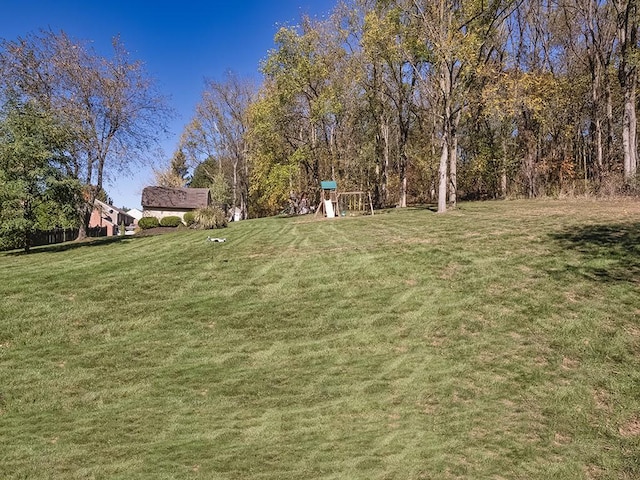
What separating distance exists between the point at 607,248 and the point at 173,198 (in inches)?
1883

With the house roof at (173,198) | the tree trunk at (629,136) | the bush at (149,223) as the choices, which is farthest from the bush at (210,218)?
the house roof at (173,198)

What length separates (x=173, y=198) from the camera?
4969 cm

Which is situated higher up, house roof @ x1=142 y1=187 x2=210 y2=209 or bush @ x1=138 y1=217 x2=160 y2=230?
house roof @ x1=142 y1=187 x2=210 y2=209

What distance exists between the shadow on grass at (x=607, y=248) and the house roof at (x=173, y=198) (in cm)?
4489

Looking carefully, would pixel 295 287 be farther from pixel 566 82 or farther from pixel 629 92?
pixel 566 82

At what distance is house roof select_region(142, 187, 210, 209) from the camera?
1960 inches

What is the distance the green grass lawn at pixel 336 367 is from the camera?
11.9ft

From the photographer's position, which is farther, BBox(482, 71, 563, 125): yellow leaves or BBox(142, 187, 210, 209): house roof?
BBox(142, 187, 210, 209): house roof

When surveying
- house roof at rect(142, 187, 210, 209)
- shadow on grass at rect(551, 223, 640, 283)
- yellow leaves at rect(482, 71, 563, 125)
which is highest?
yellow leaves at rect(482, 71, 563, 125)

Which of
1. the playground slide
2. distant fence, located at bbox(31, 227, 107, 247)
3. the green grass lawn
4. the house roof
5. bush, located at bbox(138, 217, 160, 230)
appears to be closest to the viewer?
the green grass lawn

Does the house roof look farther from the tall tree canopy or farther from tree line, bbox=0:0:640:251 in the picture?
the tall tree canopy

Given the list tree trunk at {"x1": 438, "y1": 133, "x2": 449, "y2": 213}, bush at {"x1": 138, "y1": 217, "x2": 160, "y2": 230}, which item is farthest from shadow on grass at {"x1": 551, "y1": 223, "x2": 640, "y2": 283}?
bush at {"x1": 138, "y1": 217, "x2": 160, "y2": 230}

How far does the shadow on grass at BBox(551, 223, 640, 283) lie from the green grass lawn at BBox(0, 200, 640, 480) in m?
Result: 0.06

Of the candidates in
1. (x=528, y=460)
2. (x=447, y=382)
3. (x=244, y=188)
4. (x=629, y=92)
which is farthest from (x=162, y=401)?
(x=244, y=188)
